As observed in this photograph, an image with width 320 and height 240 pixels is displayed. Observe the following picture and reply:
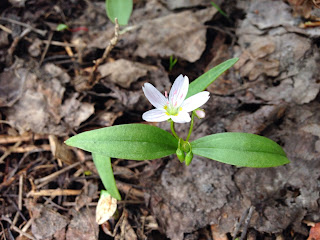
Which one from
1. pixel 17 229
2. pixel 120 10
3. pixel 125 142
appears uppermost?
pixel 120 10

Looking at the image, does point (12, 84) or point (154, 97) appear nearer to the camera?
point (154, 97)

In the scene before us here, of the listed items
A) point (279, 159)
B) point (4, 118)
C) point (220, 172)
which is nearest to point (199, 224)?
point (220, 172)

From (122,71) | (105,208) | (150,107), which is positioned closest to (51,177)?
(105,208)

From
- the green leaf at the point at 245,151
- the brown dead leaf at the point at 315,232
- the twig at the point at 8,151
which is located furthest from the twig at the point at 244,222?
the twig at the point at 8,151

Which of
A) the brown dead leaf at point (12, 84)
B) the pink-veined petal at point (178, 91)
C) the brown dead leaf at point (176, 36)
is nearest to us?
the pink-veined petal at point (178, 91)

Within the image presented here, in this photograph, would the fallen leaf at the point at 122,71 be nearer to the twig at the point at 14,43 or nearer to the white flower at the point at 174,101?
the white flower at the point at 174,101

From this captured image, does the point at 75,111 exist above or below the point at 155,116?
below

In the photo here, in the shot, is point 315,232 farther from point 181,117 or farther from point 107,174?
point 107,174
